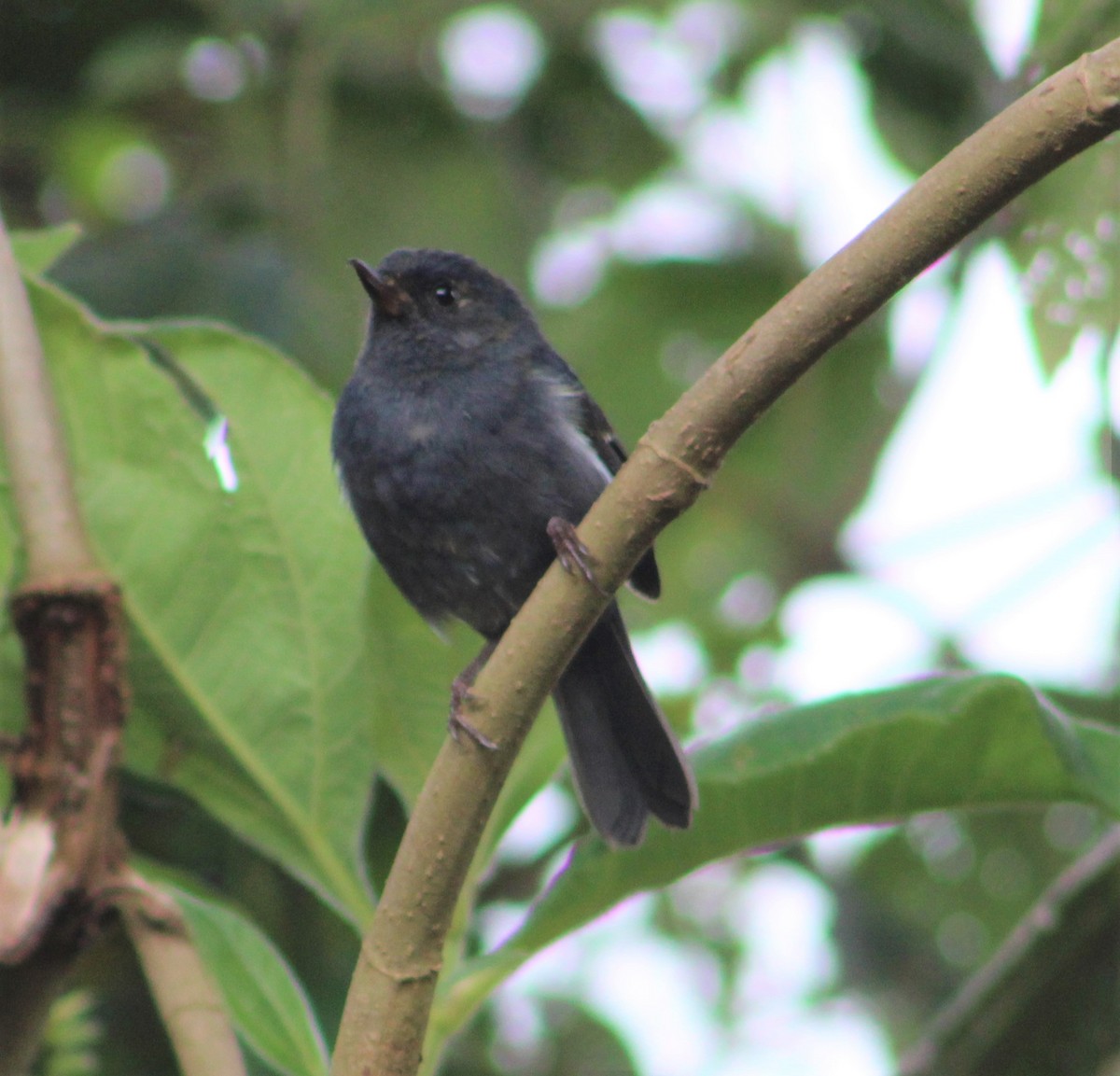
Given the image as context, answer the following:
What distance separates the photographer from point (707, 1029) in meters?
4.29

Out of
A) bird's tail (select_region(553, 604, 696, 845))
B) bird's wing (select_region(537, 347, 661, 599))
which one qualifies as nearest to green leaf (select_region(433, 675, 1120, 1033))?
bird's tail (select_region(553, 604, 696, 845))

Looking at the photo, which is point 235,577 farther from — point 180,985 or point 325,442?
point 180,985

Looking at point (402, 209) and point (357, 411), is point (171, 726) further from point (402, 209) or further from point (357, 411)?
point (402, 209)

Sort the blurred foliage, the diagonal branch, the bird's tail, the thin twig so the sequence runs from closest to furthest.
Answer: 1. the diagonal branch
2. the blurred foliage
3. the bird's tail
4. the thin twig

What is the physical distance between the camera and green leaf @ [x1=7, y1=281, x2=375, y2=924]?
221 cm

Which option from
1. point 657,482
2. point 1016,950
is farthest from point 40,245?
point 1016,950

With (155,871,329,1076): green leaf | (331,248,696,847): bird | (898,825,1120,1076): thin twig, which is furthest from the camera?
(331,248,696,847): bird

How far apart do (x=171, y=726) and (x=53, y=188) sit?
2.60 meters

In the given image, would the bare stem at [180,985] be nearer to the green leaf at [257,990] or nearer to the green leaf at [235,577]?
the green leaf at [257,990]

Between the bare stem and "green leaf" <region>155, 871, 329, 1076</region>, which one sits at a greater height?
the bare stem

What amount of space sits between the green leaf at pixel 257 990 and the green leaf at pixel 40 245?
978mm

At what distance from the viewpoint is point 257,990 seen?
1946mm

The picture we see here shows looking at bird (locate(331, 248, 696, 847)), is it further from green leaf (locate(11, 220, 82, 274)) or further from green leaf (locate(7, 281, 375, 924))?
green leaf (locate(11, 220, 82, 274))

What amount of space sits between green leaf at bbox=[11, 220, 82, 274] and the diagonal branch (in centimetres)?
110
